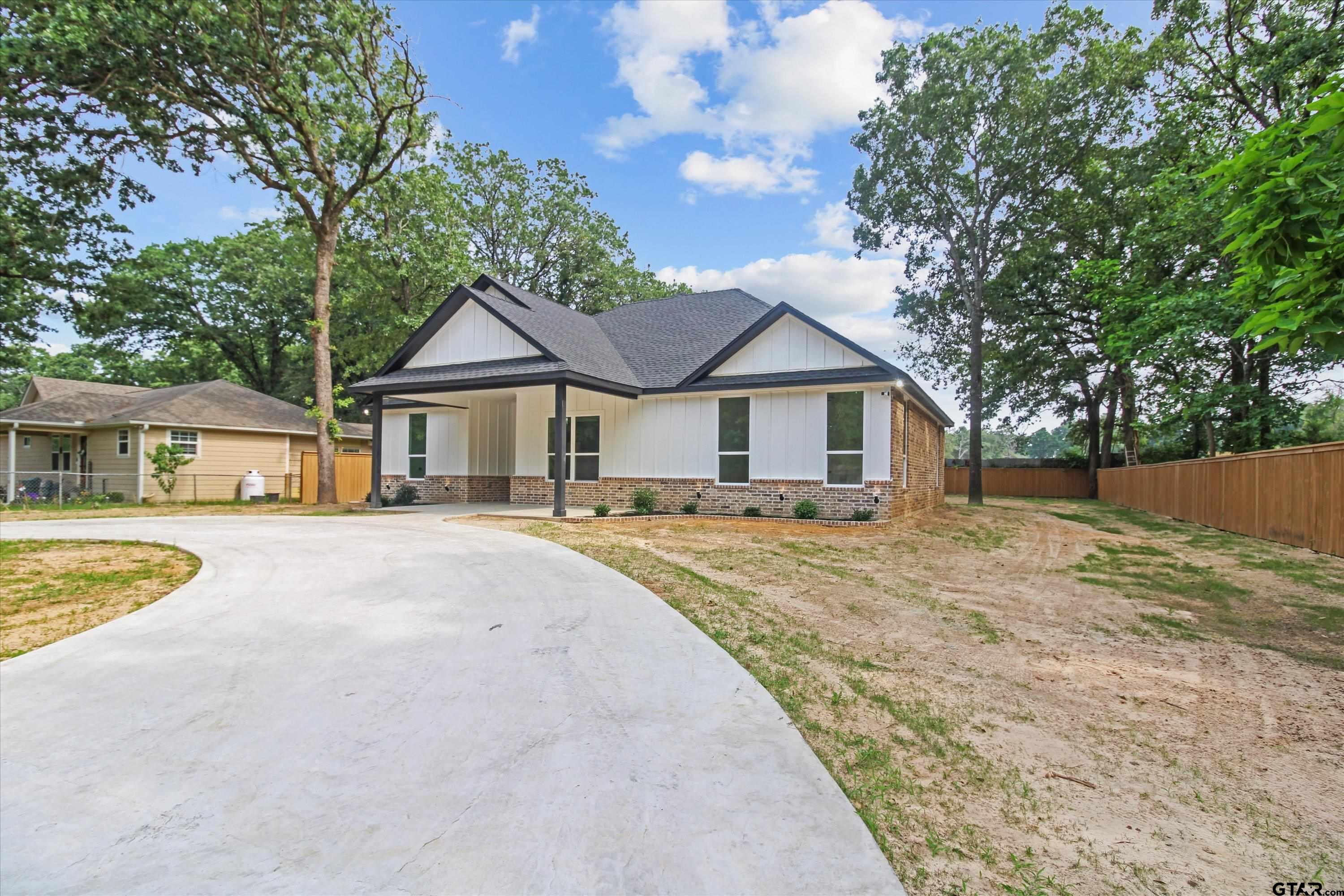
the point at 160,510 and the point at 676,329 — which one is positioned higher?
the point at 676,329

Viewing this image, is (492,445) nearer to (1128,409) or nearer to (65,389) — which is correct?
(65,389)

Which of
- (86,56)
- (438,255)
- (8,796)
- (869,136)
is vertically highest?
(869,136)

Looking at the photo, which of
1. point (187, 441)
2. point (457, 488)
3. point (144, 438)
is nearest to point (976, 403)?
point (457, 488)

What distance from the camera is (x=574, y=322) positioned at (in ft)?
58.2

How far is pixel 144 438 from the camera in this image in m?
19.3

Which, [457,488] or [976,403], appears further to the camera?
[976,403]

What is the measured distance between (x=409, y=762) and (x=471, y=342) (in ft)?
44.3

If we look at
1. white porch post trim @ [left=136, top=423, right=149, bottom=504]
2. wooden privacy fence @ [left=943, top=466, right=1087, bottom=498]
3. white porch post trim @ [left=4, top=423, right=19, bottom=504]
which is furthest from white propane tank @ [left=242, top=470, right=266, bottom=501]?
wooden privacy fence @ [left=943, top=466, right=1087, bottom=498]

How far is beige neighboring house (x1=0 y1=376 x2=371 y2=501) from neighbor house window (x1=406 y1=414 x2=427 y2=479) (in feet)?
25.0

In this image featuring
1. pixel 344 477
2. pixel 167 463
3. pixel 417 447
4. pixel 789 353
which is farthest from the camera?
pixel 344 477

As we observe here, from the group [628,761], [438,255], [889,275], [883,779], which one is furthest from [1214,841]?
[889,275]

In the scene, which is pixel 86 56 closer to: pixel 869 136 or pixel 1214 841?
pixel 1214 841

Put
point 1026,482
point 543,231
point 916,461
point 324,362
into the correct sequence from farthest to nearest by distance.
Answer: point 1026,482 → point 543,231 → point 324,362 → point 916,461

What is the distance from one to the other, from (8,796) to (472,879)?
2.43 meters
